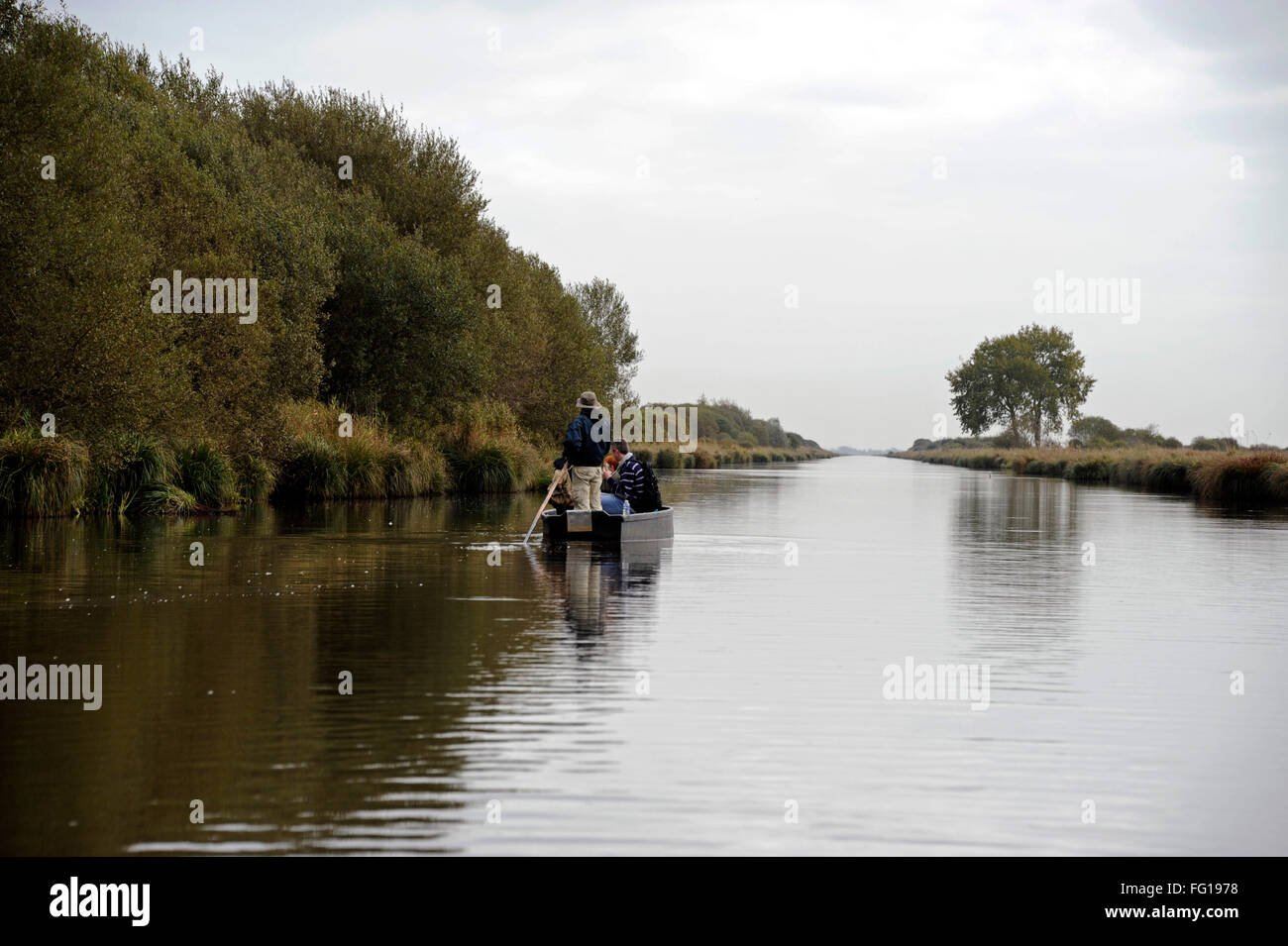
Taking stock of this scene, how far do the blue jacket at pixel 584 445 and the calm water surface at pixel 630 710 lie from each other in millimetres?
2836

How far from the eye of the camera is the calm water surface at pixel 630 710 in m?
5.50

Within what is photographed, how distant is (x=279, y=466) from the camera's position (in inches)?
1214

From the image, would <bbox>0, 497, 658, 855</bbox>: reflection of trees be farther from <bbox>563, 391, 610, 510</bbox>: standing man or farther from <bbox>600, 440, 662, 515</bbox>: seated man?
<bbox>600, 440, 662, 515</bbox>: seated man

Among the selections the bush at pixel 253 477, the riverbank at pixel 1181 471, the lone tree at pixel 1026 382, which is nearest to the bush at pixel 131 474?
the bush at pixel 253 477

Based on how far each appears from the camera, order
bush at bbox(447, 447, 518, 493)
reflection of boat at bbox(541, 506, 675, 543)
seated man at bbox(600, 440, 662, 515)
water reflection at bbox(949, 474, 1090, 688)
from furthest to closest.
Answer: bush at bbox(447, 447, 518, 493), seated man at bbox(600, 440, 662, 515), reflection of boat at bbox(541, 506, 675, 543), water reflection at bbox(949, 474, 1090, 688)

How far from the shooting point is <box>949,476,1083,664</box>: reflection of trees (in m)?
10.8

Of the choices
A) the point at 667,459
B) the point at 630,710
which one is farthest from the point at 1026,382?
the point at 630,710

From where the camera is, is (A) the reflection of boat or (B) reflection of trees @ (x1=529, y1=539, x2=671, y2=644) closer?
(B) reflection of trees @ (x1=529, y1=539, x2=671, y2=644)

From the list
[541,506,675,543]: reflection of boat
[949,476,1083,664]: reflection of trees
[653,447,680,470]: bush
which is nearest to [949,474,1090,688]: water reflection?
[949,476,1083,664]: reflection of trees

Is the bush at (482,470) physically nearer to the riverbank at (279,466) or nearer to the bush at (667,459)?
the riverbank at (279,466)

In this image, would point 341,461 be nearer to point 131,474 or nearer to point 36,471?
point 131,474

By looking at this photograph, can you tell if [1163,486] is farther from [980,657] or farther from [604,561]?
[980,657]

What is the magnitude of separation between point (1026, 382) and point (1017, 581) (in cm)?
10856

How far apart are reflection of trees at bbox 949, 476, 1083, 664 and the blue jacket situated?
225 inches
